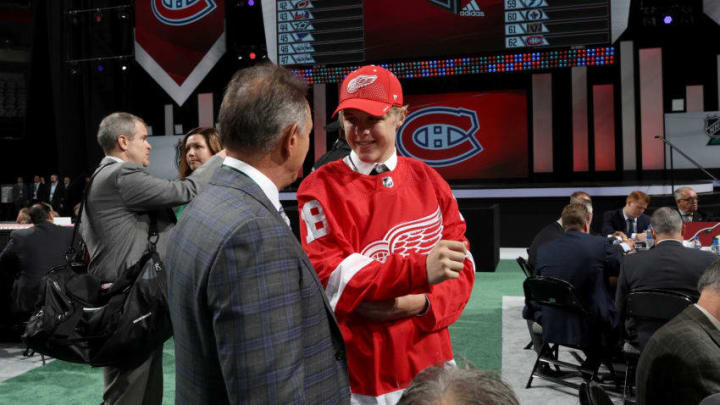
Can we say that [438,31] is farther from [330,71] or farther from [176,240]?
[176,240]

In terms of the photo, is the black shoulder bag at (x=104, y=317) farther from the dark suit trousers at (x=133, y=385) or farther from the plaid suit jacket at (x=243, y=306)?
the plaid suit jacket at (x=243, y=306)

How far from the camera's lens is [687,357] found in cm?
206

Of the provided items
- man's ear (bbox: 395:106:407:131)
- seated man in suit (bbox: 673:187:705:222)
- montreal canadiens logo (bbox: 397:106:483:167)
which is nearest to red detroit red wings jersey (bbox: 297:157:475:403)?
man's ear (bbox: 395:106:407:131)

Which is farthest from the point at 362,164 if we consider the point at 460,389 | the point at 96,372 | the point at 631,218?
the point at 631,218

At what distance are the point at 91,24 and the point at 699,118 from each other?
46.0 feet

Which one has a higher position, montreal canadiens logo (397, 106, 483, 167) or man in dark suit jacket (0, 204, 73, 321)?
montreal canadiens logo (397, 106, 483, 167)

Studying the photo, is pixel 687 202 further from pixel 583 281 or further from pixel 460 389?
pixel 460 389

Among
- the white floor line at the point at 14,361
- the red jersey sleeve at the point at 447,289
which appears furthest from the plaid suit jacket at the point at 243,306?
the white floor line at the point at 14,361

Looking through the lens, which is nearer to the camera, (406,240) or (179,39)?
(406,240)

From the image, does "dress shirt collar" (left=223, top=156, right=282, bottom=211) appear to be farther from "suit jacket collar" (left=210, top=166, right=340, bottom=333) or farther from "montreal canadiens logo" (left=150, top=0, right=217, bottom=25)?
"montreal canadiens logo" (left=150, top=0, right=217, bottom=25)

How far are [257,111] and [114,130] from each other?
1.81 metres

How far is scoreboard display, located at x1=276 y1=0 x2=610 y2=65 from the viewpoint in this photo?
8320 millimetres

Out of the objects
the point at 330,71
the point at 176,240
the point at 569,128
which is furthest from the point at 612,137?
the point at 176,240

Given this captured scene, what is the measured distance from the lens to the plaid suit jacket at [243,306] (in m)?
1.01
